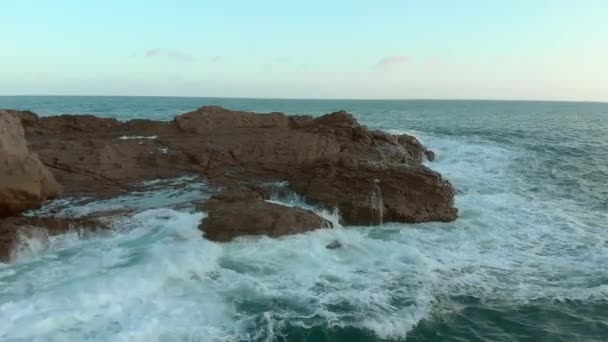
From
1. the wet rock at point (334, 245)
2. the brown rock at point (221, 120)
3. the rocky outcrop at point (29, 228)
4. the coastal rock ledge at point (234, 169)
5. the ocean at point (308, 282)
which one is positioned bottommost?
the ocean at point (308, 282)

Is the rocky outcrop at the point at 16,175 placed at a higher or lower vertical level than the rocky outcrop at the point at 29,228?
higher

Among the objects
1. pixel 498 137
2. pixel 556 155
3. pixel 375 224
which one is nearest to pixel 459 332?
pixel 375 224

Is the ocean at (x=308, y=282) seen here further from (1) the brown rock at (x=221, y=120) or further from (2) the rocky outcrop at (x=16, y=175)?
(1) the brown rock at (x=221, y=120)

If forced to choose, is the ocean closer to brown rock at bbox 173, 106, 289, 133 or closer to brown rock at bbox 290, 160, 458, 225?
brown rock at bbox 290, 160, 458, 225

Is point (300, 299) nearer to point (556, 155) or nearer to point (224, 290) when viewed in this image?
point (224, 290)

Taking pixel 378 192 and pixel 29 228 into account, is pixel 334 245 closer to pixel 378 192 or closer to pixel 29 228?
pixel 378 192

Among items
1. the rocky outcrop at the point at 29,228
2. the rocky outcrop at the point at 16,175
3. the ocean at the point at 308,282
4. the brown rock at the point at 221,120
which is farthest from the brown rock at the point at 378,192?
the brown rock at the point at 221,120
